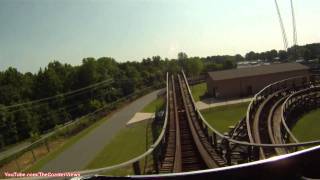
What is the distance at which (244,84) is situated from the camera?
3459cm

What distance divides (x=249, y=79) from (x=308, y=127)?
1488 centimetres

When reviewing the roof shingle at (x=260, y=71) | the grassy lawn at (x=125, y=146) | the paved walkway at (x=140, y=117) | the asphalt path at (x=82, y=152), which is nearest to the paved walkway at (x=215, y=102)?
the roof shingle at (x=260, y=71)

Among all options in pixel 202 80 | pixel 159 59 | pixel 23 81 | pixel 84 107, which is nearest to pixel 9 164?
pixel 84 107

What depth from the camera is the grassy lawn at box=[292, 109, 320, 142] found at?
1673cm

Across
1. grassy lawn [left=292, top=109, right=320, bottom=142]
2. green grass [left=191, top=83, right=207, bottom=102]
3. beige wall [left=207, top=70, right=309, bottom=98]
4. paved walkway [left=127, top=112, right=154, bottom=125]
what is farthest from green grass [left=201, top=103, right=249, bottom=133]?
green grass [left=191, top=83, right=207, bottom=102]

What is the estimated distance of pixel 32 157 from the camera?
23922mm

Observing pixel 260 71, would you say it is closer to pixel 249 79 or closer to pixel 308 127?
pixel 249 79

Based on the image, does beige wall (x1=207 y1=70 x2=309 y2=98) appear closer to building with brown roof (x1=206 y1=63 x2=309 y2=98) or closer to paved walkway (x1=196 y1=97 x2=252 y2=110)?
building with brown roof (x1=206 y1=63 x2=309 y2=98)

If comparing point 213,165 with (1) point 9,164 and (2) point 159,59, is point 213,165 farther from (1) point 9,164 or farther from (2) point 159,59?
(2) point 159,59

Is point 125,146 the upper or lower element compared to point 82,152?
upper

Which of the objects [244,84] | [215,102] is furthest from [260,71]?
[215,102]

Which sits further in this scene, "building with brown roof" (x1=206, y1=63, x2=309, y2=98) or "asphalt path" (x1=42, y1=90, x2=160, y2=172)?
"building with brown roof" (x1=206, y1=63, x2=309, y2=98)

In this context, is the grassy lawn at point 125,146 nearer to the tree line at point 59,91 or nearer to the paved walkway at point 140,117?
the paved walkway at point 140,117

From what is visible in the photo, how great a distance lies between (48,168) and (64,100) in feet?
126
